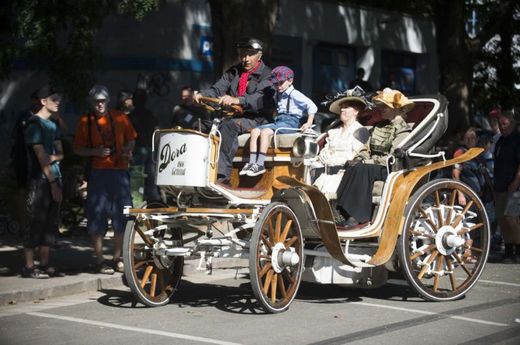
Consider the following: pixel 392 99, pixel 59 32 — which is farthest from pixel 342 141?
pixel 59 32

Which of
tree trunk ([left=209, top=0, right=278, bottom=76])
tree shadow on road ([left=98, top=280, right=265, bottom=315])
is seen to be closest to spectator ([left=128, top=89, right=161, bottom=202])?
tree trunk ([left=209, top=0, right=278, bottom=76])

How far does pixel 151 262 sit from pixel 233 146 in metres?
1.30

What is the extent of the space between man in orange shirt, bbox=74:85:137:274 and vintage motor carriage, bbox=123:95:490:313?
4.39ft

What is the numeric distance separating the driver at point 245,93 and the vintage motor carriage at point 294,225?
9.4 inches

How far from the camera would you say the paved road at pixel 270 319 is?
8.69 m

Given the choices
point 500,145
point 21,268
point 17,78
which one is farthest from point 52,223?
point 17,78

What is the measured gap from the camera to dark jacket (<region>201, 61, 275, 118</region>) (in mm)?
10641

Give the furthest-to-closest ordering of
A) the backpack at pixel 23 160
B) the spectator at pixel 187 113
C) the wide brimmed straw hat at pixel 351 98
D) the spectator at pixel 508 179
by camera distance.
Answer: the spectator at pixel 187 113
the spectator at pixel 508 179
the backpack at pixel 23 160
the wide brimmed straw hat at pixel 351 98

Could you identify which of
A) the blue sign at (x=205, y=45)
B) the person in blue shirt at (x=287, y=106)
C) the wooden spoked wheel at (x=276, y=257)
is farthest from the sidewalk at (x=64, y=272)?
the blue sign at (x=205, y=45)

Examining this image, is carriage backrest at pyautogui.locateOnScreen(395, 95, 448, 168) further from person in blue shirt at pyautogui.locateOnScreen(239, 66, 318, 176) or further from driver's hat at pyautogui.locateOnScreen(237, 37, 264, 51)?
driver's hat at pyautogui.locateOnScreen(237, 37, 264, 51)

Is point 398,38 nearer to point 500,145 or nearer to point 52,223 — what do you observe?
→ point 500,145

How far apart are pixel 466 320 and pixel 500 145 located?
5.45 metres

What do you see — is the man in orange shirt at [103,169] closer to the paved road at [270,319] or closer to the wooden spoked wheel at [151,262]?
the paved road at [270,319]

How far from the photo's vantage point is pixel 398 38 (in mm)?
29688
